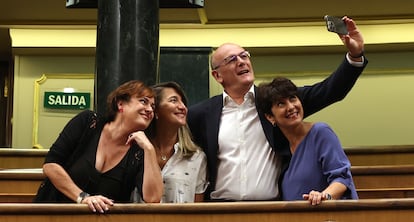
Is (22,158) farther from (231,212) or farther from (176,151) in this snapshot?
(231,212)

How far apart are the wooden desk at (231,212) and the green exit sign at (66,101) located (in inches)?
147

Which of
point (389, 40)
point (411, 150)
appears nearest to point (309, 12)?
point (389, 40)

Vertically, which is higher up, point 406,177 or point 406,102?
point 406,102

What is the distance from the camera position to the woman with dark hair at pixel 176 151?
5.23 feet

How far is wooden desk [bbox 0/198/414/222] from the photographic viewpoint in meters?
1.33

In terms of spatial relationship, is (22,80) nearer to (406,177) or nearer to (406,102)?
(406,102)

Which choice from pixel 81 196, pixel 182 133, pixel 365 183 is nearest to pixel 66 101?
pixel 365 183

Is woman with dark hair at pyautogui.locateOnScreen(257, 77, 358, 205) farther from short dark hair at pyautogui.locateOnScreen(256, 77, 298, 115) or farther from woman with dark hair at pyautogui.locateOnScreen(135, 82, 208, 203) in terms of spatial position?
woman with dark hair at pyautogui.locateOnScreen(135, 82, 208, 203)

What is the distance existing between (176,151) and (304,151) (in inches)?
14.2

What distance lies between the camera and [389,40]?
15.1 ft

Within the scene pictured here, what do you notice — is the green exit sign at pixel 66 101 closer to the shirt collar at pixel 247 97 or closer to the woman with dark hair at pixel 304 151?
the shirt collar at pixel 247 97

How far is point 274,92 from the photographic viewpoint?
5.16 feet

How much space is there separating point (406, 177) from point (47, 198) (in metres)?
1.57

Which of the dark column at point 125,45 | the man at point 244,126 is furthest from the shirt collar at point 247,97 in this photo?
the dark column at point 125,45
